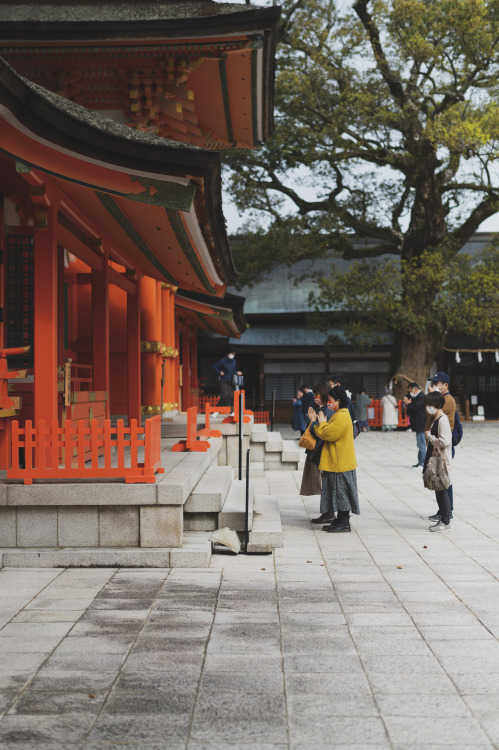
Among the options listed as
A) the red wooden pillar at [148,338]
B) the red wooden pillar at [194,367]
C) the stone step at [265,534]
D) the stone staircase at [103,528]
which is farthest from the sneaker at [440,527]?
the red wooden pillar at [194,367]

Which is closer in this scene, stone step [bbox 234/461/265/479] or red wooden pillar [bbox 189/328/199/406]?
stone step [bbox 234/461/265/479]

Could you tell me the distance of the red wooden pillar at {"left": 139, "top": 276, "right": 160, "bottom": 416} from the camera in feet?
48.4

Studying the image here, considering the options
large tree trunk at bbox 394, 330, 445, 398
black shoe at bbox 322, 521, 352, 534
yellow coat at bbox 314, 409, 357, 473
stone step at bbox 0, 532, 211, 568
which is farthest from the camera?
large tree trunk at bbox 394, 330, 445, 398

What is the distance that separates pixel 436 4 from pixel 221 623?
824 inches

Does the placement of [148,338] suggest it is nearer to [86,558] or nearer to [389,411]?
[86,558]

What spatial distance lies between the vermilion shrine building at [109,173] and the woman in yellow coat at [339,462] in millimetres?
2337

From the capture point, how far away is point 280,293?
34.9 meters

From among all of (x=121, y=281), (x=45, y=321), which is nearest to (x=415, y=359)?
(x=121, y=281)

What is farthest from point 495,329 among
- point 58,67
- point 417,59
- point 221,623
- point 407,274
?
point 221,623

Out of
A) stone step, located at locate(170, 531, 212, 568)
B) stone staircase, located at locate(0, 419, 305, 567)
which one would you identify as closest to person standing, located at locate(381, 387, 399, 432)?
stone staircase, located at locate(0, 419, 305, 567)

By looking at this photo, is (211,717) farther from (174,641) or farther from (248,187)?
(248,187)

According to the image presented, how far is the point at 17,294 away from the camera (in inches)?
351

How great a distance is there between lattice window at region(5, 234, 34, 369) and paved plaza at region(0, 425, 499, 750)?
282cm

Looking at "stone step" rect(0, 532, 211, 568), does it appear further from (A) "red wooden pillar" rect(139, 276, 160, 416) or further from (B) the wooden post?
(B) the wooden post
